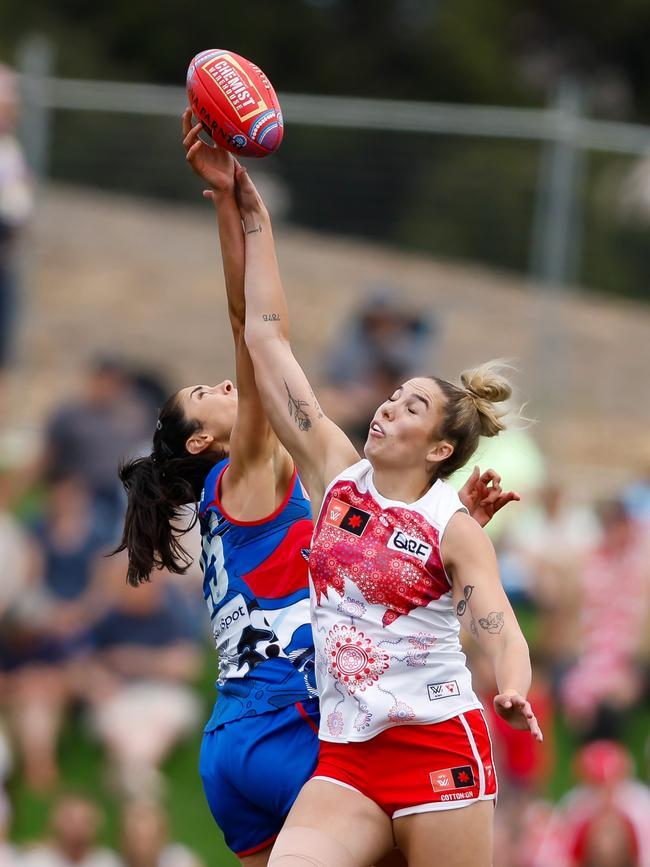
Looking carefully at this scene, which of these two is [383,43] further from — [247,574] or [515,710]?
[515,710]

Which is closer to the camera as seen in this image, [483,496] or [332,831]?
[332,831]

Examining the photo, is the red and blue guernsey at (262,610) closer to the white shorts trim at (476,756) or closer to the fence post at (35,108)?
the white shorts trim at (476,756)

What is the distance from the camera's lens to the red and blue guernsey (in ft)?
12.9

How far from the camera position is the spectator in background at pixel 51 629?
27.9 feet

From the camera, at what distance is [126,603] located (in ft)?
28.7

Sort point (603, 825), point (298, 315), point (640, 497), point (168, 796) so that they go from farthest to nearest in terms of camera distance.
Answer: point (298, 315) → point (640, 497) → point (168, 796) → point (603, 825)

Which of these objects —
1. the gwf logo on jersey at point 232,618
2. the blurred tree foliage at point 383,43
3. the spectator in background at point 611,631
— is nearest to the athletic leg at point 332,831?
the gwf logo on jersey at point 232,618

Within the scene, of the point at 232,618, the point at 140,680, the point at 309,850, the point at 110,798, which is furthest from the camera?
the point at 140,680

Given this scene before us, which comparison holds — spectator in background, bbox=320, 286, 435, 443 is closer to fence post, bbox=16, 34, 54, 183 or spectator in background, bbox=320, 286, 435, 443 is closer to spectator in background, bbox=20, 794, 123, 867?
fence post, bbox=16, 34, 54, 183

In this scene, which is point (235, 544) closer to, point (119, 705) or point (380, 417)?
point (380, 417)

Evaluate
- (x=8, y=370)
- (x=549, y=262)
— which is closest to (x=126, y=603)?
(x=8, y=370)

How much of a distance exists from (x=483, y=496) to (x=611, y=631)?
5.18m

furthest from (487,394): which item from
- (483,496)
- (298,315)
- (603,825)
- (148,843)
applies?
(298,315)

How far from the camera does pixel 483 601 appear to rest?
11.6 feet
